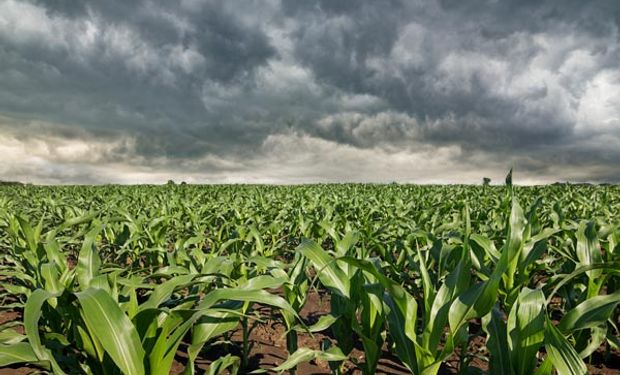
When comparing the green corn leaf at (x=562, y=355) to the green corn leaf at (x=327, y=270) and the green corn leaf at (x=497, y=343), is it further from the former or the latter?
the green corn leaf at (x=327, y=270)

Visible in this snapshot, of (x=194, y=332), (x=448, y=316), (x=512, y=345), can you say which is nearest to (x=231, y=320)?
(x=194, y=332)

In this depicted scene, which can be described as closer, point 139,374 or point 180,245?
point 139,374

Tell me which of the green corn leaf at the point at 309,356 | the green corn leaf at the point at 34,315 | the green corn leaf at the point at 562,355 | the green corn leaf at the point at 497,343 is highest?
the green corn leaf at the point at 34,315

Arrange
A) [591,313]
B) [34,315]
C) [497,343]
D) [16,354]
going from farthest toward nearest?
[497,343] → [591,313] → [16,354] → [34,315]

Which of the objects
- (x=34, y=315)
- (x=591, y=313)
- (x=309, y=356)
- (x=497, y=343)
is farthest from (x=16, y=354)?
(x=591, y=313)

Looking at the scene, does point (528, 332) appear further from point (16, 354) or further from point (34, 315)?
point (16, 354)

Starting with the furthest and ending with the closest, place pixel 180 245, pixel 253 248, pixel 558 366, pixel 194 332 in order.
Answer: pixel 253 248
pixel 180 245
pixel 194 332
pixel 558 366

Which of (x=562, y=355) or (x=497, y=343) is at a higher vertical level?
(x=562, y=355)

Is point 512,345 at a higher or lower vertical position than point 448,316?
lower

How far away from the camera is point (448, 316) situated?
193 centimetres

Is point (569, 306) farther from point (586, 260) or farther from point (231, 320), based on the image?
point (231, 320)

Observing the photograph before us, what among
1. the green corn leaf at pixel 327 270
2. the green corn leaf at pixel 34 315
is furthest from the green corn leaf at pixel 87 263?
the green corn leaf at pixel 327 270

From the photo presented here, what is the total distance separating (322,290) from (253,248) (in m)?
1.03

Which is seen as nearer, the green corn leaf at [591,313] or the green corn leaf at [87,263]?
the green corn leaf at [591,313]
